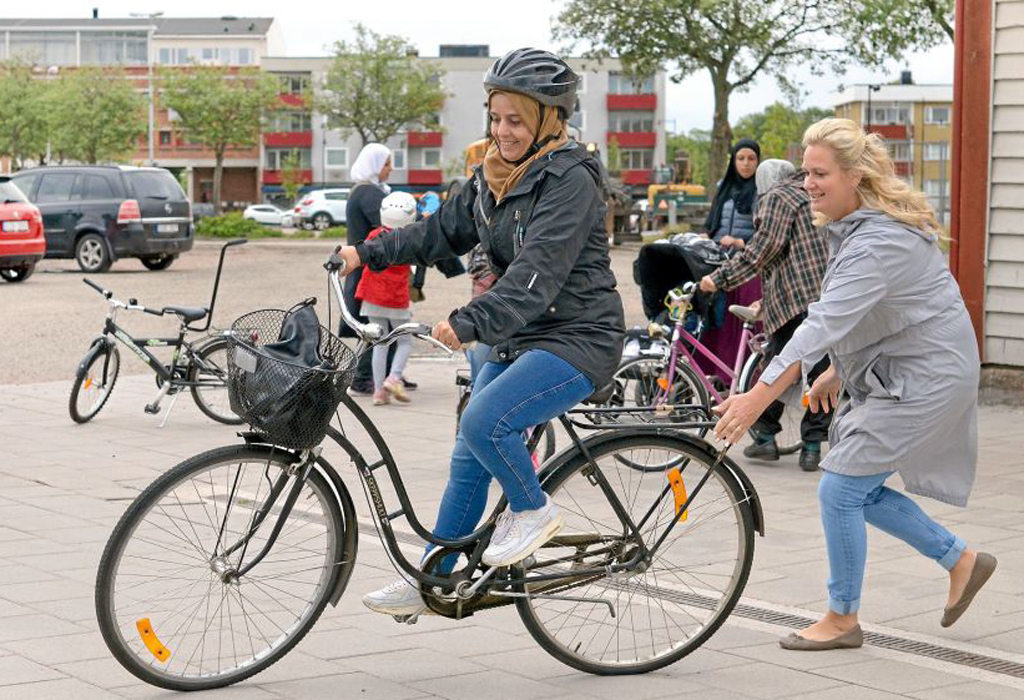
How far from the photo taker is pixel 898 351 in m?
5.34

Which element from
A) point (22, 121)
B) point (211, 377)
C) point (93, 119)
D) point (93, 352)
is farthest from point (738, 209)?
point (93, 119)

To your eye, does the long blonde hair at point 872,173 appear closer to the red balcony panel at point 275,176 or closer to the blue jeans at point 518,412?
the blue jeans at point 518,412

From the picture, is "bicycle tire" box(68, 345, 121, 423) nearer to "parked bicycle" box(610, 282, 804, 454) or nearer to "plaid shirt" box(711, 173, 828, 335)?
"parked bicycle" box(610, 282, 804, 454)

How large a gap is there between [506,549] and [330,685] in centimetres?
64

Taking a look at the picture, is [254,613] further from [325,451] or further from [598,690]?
[325,451]

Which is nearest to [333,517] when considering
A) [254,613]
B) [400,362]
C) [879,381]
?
[254,613]

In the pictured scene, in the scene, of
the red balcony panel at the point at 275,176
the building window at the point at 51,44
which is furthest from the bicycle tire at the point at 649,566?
the building window at the point at 51,44

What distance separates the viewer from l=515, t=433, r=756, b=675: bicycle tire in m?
Answer: 5.12

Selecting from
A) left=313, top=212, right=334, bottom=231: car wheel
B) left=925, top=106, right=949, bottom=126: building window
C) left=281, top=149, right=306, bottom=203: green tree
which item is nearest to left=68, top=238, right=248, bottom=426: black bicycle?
left=313, top=212, right=334, bottom=231: car wheel

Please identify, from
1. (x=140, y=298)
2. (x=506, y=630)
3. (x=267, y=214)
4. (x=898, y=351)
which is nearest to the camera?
(x=898, y=351)

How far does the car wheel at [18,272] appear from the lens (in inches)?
1023

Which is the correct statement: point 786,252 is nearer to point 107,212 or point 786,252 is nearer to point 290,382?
point 290,382

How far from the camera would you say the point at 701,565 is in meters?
5.20

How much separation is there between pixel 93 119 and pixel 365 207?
235 feet
